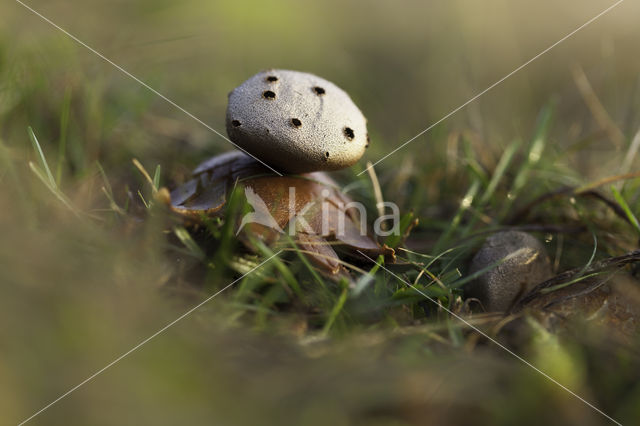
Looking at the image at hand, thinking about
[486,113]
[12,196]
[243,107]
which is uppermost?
[243,107]

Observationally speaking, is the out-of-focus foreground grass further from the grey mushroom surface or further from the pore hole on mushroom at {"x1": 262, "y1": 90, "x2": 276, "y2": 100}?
the pore hole on mushroom at {"x1": 262, "y1": 90, "x2": 276, "y2": 100}

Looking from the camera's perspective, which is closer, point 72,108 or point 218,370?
point 218,370

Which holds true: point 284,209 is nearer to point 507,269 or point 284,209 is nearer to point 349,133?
point 349,133

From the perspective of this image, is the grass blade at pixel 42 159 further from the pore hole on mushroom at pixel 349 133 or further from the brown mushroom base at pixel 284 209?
the pore hole on mushroom at pixel 349 133

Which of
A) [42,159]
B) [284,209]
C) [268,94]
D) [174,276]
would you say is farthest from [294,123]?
[42,159]

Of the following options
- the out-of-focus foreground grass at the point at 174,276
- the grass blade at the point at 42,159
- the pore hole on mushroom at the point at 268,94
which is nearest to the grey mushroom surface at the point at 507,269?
the out-of-focus foreground grass at the point at 174,276

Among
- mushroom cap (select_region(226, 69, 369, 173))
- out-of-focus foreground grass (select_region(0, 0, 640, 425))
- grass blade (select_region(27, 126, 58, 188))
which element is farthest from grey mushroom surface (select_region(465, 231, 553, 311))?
grass blade (select_region(27, 126, 58, 188))

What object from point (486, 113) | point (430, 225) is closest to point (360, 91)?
point (486, 113)

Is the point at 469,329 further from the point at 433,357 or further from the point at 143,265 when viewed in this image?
the point at 143,265
